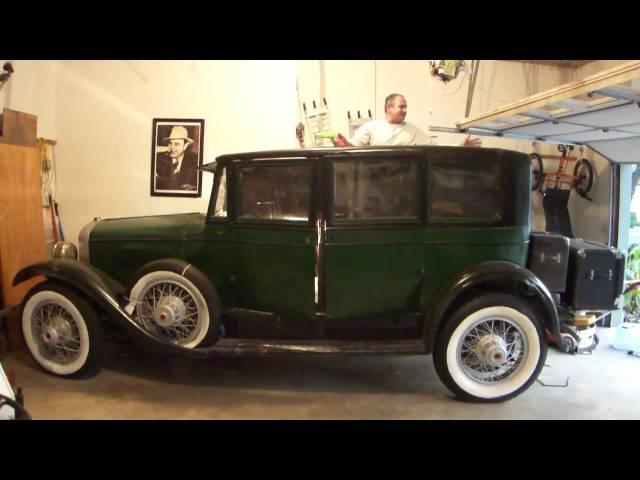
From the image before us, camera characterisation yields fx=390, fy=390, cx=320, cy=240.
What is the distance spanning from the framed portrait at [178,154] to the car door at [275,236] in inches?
72.1

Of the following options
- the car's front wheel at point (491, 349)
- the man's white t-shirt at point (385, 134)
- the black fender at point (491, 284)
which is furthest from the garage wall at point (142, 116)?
the car's front wheel at point (491, 349)

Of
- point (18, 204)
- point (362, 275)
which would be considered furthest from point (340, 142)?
point (18, 204)

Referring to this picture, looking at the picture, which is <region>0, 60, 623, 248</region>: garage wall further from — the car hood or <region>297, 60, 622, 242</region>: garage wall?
the car hood

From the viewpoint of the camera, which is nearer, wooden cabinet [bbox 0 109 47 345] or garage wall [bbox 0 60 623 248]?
wooden cabinet [bbox 0 109 47 345]

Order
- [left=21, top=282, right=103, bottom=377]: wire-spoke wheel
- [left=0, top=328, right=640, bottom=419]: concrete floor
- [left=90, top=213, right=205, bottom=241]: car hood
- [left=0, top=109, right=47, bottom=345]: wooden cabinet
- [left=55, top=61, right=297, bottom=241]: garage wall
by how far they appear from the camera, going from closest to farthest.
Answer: [left=0, top=328, right=640, bottom=419]: concrete floor → [left=21, top=282, right=103, bottom=377]: wire-spoke wheel → [left=90, top=213, right=205, bottom=241]: car hood → [left=0, top=109, right=47, bottom=345]: wooden cabinet → [left=55, top=61, right=297, bottom=241]: garage wall

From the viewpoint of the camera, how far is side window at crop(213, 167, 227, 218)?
2.86 meters

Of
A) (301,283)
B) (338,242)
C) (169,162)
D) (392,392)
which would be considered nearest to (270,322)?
(301,283)

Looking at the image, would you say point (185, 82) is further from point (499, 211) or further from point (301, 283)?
point (499, 211)

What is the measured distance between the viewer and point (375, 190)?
264 centimetres

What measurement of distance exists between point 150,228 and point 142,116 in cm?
203

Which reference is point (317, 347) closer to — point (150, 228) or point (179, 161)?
point (150, 228)

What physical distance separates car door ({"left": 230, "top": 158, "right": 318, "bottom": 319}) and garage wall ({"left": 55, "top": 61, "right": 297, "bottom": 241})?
179cm

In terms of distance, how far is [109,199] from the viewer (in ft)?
14.7

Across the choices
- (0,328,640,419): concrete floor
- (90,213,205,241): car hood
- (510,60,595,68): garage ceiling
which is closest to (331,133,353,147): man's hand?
(90,213,205,241): car hood
